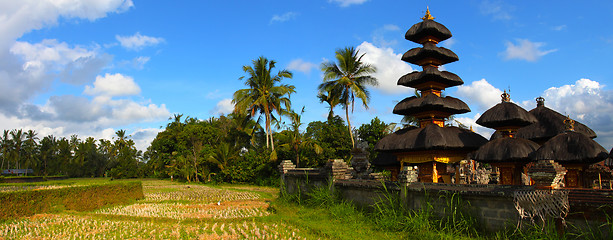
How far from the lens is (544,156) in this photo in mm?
10500

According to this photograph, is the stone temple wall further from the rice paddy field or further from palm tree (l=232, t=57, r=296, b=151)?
palm tree (l=232, t=57, r=296, b=151)

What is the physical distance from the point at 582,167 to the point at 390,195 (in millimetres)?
6174

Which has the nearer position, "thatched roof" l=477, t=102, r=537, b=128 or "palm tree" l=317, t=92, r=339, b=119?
"thatched roof" l=477, t=102, r=537, b=128

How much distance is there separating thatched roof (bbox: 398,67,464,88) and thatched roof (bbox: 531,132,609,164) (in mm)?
6349

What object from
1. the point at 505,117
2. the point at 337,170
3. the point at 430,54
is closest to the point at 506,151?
the point at 505,117

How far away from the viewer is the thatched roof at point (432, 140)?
14.1 metres

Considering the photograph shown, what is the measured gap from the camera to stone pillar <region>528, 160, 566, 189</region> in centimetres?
762

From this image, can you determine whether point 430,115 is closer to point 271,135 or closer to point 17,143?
point 271,135

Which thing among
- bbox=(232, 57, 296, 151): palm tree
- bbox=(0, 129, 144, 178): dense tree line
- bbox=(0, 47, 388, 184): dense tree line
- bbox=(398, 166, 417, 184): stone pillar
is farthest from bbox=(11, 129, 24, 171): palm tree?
bbox=(398, 166, 417, 184): stone pillar

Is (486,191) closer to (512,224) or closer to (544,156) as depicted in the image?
(512,224)

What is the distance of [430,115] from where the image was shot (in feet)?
53.5

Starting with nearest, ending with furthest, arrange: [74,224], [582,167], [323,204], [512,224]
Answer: [512,224], [582,167], [74,224], [323,204]

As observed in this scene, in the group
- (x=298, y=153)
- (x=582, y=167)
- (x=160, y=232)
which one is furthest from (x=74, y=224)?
(x=298, y=153)

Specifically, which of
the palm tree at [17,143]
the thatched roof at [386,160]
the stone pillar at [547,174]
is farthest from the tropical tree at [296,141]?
the palm tree at [17,143]
